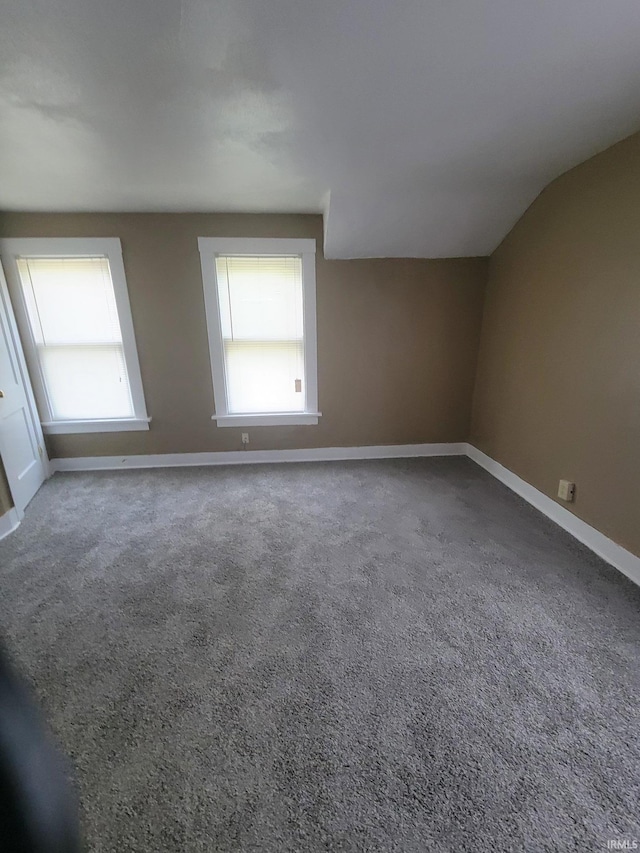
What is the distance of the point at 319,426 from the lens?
3.62 metres

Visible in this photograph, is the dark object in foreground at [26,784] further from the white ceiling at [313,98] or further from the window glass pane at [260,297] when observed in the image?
the window glass pane at [260,297]

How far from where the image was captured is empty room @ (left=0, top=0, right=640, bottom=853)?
1.19m

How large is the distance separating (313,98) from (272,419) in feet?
7.80

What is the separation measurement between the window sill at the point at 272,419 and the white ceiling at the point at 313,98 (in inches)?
66.5

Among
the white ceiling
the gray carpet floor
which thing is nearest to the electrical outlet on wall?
the gray carpet floor

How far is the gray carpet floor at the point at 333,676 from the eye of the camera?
109cm

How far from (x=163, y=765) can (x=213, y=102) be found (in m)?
2.60

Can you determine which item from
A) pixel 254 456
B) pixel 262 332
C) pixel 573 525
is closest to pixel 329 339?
pixel 262 332

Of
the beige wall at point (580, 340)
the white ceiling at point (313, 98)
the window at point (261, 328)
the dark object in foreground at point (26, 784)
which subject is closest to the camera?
the dark object in foreground at point (26, 784)

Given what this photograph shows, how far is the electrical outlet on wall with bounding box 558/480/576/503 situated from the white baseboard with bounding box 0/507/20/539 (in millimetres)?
3774

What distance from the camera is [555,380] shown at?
2555 millimetres

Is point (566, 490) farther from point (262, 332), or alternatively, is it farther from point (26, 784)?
point (26, 784)

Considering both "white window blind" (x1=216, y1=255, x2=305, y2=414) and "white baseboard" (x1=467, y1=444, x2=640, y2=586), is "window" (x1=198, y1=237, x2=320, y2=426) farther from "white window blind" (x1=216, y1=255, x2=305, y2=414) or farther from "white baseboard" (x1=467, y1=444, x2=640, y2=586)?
"white baseboard" (x1=467, y1=444, x2=640, y2=586)

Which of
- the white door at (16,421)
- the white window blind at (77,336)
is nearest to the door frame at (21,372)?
the white door at (16,421)
